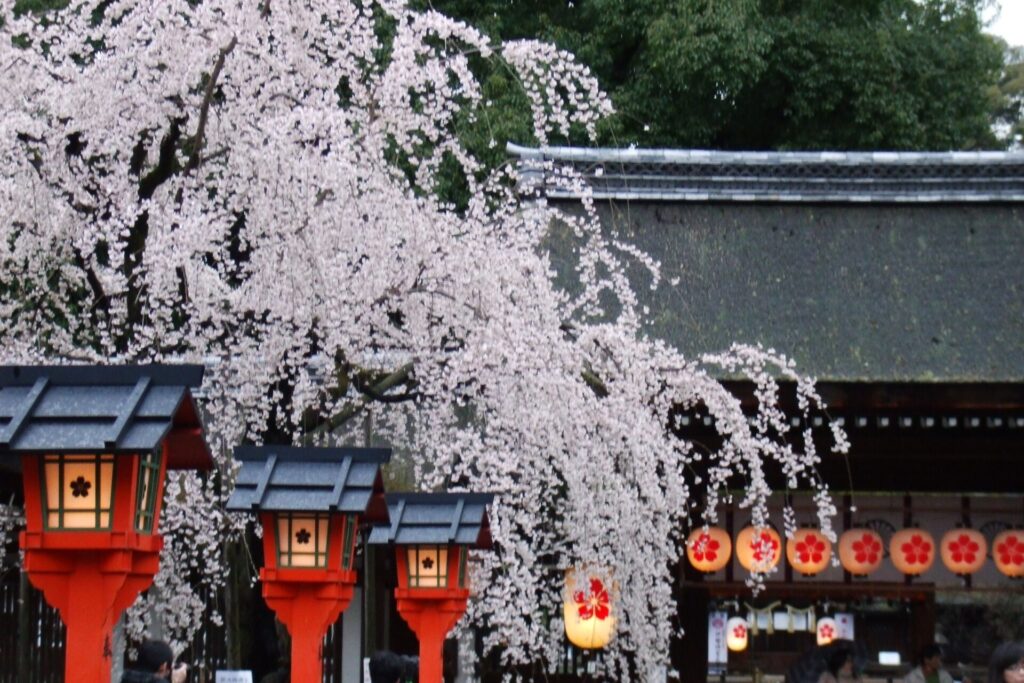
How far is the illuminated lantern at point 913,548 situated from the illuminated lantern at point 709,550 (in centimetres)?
141

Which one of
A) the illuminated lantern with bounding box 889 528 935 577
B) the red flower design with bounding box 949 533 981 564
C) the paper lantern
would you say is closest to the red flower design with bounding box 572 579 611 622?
the paper lantern

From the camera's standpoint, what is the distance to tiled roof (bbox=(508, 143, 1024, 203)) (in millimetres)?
13703

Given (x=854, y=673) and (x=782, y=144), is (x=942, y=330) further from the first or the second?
(x=782, y=144)

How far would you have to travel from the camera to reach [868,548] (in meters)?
13.1

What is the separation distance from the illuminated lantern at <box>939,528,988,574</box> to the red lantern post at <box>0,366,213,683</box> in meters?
9.43

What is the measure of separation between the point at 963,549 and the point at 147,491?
942cm

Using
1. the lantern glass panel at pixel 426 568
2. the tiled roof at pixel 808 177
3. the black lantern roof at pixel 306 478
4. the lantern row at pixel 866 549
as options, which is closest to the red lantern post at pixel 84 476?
the black lantern roof at pixel 306 478

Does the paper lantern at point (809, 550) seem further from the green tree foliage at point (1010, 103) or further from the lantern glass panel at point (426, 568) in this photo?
the green tree foliage at point (1010, 103)

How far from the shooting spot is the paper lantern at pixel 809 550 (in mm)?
12992

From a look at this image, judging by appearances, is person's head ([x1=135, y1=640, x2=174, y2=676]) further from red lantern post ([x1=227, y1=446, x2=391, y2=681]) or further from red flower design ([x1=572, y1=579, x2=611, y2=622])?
red flower design ([x1=572, y1=579, x2=611, y2=622])

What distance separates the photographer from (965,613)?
20609 millimetres

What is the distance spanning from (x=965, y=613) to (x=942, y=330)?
377 inches

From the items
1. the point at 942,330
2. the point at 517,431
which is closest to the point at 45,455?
the point at 517,431

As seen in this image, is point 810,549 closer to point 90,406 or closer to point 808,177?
point 808,177
